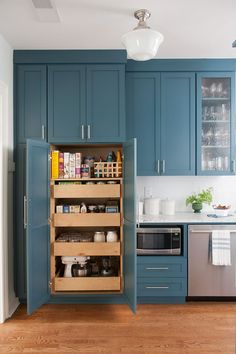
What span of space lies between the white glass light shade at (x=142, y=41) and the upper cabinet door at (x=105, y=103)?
92cm

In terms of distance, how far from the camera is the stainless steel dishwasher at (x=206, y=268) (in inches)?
126

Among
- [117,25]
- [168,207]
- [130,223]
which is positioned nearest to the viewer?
[117,25]

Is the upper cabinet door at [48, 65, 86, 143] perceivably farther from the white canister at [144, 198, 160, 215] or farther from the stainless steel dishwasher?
the stainless steel dishwasher

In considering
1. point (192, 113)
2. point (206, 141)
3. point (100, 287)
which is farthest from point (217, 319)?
point (192, 113)

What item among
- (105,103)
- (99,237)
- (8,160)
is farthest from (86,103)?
(99,237)

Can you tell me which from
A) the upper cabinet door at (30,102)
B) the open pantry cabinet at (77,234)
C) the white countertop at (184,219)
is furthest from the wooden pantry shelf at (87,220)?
the upper cabinet door at (30,102)

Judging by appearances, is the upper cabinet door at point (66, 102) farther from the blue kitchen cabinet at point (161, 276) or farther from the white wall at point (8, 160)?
the blue kitchen cabinet at point (161, 276)

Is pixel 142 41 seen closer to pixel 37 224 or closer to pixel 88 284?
pixel 37 224

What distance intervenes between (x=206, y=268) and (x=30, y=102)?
246cm

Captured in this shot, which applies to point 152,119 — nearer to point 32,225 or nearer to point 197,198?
point 197,198

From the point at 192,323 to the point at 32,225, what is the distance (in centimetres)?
169

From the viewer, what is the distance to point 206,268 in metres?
3.22

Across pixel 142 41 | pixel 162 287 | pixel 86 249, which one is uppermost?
pixel 142 41

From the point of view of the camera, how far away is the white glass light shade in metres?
2.19
